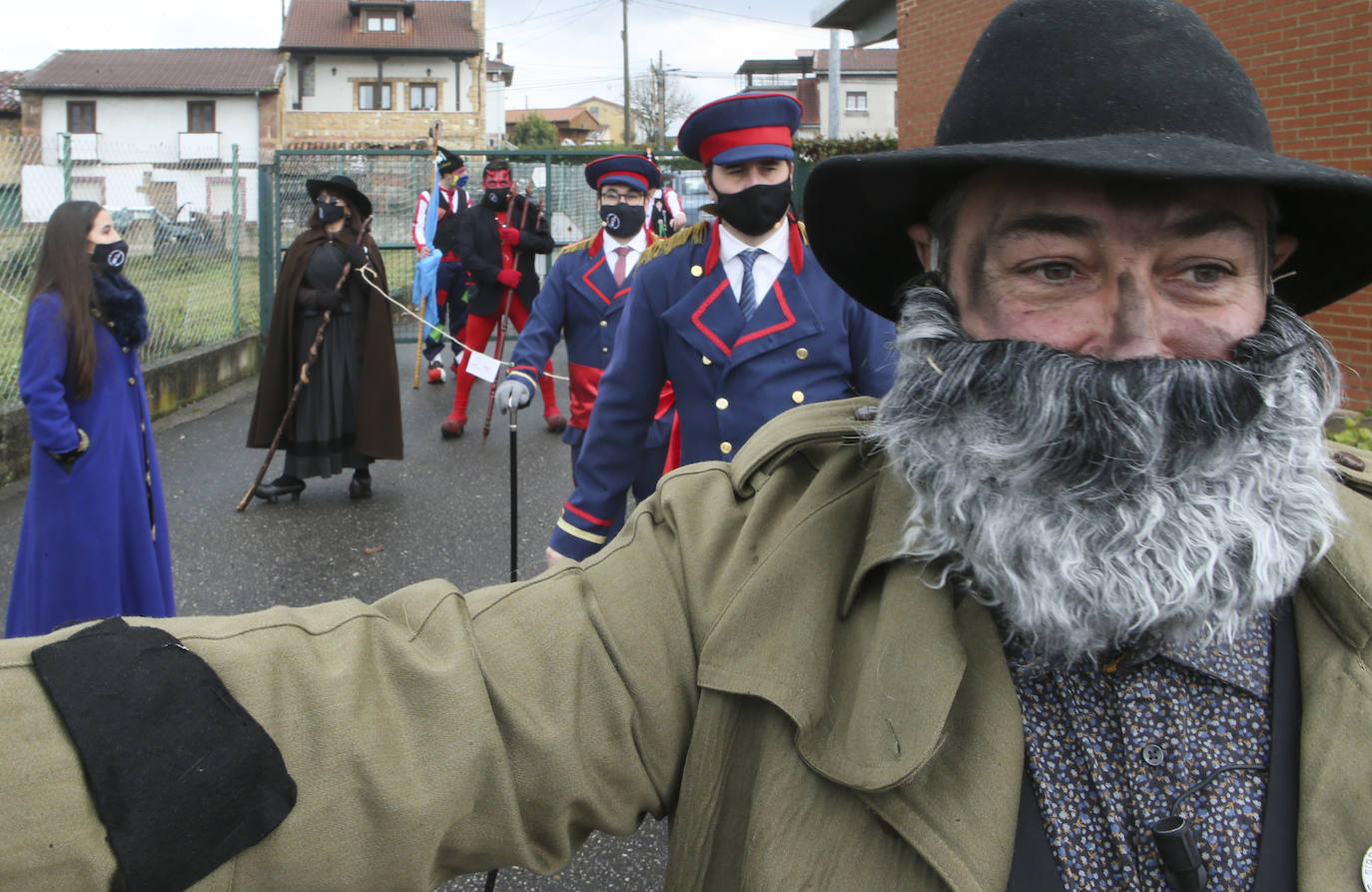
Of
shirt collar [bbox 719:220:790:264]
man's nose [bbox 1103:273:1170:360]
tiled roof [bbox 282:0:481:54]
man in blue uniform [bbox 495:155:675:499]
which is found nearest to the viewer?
man's nose [bbox 1103:273:1170:360]

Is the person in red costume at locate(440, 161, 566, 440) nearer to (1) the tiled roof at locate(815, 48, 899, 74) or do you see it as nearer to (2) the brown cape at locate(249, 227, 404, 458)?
(2) the brown cape at locate(249, 227, 404, 458)

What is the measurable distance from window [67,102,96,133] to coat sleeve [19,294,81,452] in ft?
183

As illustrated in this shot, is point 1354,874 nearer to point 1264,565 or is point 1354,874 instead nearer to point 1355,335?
point 1264,565

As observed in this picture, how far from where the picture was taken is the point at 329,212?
7684 mm

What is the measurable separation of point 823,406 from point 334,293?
→ 6512mm

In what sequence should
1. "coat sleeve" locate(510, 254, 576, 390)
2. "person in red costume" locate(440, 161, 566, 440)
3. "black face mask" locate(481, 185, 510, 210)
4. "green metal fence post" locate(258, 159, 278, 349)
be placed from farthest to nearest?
"green metal fence post" locate(258, 159, 278, 349), "black face mask" locate(481, 185, 510, 210), "person in red costume" locate(440, 161, 566, 440), "coat sleeve" locate(510, 254, 576, 390)

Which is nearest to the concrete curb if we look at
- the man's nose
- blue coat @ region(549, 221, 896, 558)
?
blue coat @ region(549, 221, 896, 558)

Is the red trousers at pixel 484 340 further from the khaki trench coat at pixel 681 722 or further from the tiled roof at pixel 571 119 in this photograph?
the tiled roof at pixel 571 119

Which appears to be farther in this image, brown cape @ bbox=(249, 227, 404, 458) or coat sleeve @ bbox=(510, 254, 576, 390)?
brown cape @ bbox=(249, 227, 404, 458)

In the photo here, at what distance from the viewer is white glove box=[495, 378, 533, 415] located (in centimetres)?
472

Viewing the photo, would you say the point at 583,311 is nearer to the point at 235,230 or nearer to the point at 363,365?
the point at 363,365

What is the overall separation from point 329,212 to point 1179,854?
24.4ft

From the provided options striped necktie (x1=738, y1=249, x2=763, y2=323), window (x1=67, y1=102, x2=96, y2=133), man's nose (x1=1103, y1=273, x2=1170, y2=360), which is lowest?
man's nose (x1=1103, y1=273, x2=1170, y2=360)

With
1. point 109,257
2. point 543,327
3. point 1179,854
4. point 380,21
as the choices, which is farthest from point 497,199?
point 380,21
